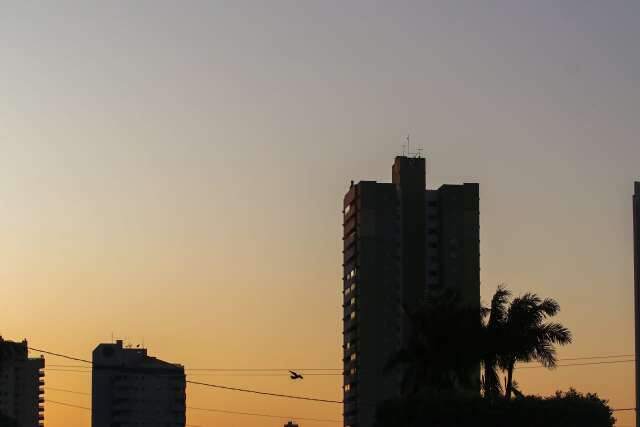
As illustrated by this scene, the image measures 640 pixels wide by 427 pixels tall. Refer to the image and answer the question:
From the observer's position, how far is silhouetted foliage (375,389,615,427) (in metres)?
119

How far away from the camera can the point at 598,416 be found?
129m

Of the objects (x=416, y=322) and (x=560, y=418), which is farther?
(x=560, y=418)

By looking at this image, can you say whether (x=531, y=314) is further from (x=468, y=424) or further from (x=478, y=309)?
(x=468, y=424)

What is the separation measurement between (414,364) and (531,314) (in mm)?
9349

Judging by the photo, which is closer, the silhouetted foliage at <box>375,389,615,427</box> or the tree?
the tree

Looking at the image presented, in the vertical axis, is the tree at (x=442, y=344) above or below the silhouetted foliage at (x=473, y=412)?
above

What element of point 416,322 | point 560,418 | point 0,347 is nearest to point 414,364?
point 416,322

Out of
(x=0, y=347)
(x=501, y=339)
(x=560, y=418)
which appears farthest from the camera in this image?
(x=0, y=347)

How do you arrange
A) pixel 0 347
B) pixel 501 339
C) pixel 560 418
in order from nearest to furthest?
pixel 501 339 < pixel 560 418 < pixel 0 347

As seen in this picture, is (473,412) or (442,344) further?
(473,412)

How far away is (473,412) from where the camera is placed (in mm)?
119188

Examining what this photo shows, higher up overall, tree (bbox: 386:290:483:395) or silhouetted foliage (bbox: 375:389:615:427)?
tree (bbox: 386:290:483:395)

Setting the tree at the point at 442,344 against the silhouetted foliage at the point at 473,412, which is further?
the silhouetted foliage at the point at 473,412

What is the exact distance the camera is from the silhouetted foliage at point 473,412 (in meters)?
119
